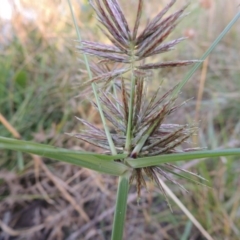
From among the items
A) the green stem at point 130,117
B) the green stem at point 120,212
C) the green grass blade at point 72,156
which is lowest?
the green stem at point 120,212

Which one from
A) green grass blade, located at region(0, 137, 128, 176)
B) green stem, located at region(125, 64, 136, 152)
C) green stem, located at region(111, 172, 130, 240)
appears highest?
green stem, located at region(125, 64, 136, 152)

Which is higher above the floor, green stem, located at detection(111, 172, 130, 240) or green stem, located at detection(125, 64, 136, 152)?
green stem, located at detection(125, 64, 136, 152)

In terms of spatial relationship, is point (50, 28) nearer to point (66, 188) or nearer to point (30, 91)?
point (30, 91)

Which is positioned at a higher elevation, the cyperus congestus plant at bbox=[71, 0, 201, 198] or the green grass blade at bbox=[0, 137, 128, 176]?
the cyperus congestus plant at bbox=[71, 0, 201, 198]

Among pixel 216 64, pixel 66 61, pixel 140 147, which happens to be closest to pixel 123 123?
pixel 140 147
